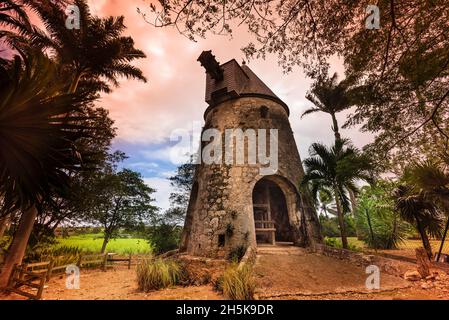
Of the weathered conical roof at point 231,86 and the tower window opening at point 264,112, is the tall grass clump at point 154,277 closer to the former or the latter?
the tower window opening at point 264,112

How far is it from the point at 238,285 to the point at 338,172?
22.4 ft

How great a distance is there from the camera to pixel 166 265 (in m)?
7.20

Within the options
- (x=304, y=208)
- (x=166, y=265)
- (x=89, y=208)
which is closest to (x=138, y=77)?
(x=89, y=208)

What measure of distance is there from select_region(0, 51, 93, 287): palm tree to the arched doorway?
A: 10575 mm

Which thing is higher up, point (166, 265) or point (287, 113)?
point (287, 113)

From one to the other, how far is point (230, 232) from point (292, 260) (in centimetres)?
294

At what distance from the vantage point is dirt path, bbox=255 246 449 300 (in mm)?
5086

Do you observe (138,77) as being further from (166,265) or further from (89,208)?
(166,265)

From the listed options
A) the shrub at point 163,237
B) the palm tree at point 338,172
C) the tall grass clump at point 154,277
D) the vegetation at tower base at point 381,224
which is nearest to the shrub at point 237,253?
the tall grass clump at point 154,277

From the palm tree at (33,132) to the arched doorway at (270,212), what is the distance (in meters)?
10.6

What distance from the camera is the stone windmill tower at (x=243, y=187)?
1020cm

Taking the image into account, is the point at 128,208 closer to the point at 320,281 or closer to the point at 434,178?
the point at 320,281

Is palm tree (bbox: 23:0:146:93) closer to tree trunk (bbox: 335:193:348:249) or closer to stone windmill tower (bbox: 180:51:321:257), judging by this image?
stone windmill tower (bbox: 180:51:321:257)

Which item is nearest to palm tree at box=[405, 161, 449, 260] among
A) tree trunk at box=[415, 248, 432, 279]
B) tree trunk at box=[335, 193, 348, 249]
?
tree trunk at box=[415, 248, 432, 279]
